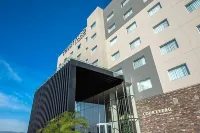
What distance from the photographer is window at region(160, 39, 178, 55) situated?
1424 cm

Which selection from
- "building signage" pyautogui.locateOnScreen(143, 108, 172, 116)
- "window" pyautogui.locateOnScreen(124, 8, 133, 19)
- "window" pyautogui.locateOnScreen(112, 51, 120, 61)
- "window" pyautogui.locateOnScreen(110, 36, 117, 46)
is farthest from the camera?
"window" pyautogui.locateOnScreen(110, 36, 117, 46)

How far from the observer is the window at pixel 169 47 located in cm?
1424

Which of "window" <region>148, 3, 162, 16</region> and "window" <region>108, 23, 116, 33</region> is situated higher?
"window" <region>108, 23, 116, 33</region>

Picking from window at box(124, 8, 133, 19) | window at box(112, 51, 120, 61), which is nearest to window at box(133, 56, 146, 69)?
window at box(112, 51, 120, 61)

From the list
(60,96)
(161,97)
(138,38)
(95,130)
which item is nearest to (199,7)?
(138,38)

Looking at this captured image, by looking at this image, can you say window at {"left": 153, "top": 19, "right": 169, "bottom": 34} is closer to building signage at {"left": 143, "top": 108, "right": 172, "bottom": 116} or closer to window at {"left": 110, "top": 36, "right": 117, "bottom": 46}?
window at {"left": 110, "top": 36, "right": 117, "bottom": 46}

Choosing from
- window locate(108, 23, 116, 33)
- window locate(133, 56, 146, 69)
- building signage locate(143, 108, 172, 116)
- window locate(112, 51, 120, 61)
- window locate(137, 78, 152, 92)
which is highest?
window locate(108, 23, 116, 33)

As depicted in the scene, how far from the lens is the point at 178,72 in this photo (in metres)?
13.2

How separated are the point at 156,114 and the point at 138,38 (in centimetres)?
907

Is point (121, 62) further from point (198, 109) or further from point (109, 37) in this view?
point (198, 109)

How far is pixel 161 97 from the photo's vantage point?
13414 millimetres

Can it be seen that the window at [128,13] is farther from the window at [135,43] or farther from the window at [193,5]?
the window at [193,5]

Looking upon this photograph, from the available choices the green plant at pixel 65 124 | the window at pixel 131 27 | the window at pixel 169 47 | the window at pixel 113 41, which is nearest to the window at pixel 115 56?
the window at pixel 113 41

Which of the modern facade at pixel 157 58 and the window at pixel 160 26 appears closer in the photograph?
the modern facade at pixel 157 58
